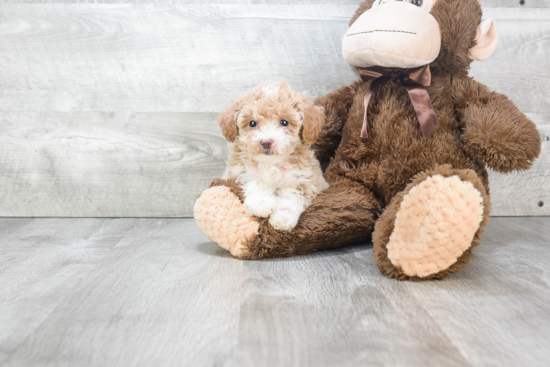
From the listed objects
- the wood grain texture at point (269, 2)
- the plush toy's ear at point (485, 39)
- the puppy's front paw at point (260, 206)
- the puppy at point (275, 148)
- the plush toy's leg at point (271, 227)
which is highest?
the wood grain texture at point (269, 2)

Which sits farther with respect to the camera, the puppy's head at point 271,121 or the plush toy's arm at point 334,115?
the plush toy's arm at point 334,115

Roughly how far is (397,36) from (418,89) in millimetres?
141

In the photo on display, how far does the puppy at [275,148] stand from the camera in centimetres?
98

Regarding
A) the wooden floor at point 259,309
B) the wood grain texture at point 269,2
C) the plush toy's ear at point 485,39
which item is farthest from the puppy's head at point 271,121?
the wood grain texture at point 269,2

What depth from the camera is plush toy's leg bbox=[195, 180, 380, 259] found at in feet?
3.27

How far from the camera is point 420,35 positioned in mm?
993

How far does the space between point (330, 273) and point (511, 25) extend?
1.08 m

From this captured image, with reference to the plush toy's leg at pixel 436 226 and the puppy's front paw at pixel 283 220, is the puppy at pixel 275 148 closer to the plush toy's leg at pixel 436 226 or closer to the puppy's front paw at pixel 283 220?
the puppy's front paw at pixel 283 220

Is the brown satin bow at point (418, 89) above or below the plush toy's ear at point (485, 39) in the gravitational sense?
below

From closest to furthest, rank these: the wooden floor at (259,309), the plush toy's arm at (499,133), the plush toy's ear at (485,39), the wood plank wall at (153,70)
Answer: the wooden floor at (259,309) < the plush toy's arm at (499,133) < the plush toy's ear at (485,39) < the wood plank wall at (153,70)

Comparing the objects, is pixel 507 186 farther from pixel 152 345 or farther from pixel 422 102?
pixel 152 345

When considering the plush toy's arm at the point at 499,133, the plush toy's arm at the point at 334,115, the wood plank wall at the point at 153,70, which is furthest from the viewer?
the wood plank wall at the point at 153,70

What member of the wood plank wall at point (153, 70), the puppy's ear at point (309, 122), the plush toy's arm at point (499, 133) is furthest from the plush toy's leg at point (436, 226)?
the wood plank wall at point (153, 70)

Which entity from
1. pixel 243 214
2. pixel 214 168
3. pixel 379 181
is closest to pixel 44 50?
pixel 214 168
